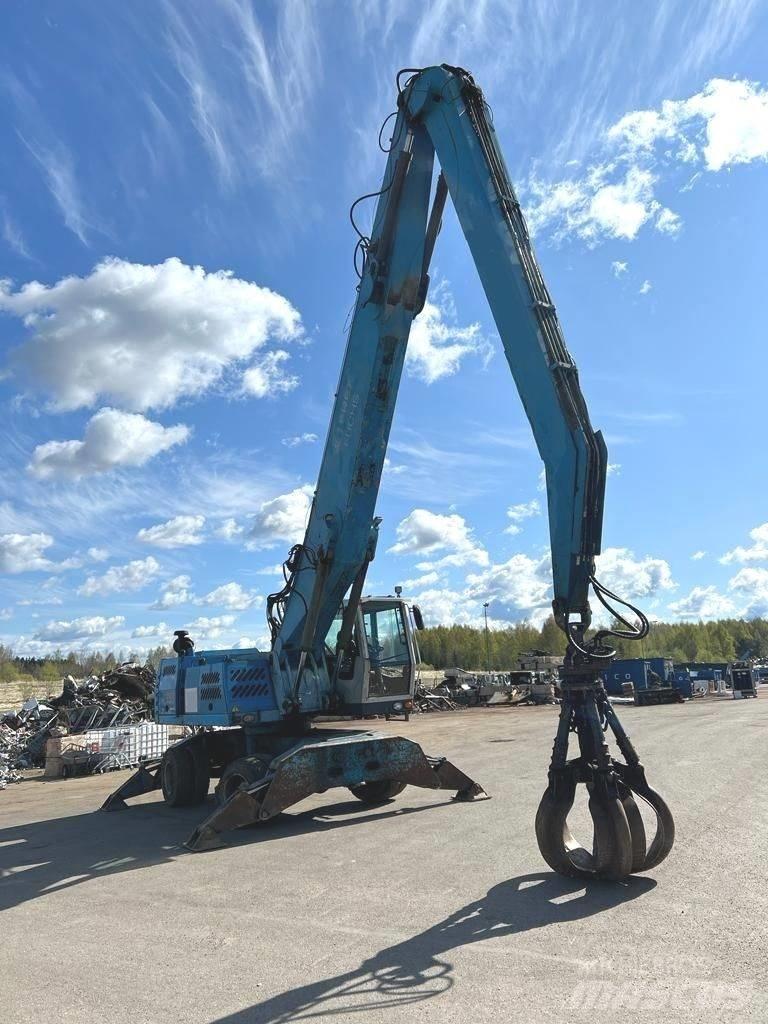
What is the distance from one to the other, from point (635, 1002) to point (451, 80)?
8831mm

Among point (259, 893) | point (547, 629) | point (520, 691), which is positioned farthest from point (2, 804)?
point (547, 629)

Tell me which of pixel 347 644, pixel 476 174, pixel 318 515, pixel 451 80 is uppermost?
pixel 451 80

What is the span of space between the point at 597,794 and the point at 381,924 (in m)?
1.94

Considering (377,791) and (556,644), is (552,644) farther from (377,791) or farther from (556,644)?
(377,791)

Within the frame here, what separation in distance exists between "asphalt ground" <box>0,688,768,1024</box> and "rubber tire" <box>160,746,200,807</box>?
125 centimetres

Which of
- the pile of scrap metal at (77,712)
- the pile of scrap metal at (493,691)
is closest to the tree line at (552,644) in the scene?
the pile of scrap metal at (493,691)

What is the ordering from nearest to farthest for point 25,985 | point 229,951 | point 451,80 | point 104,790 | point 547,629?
point 25,985 → point 229,951 → point 451,80 → point 104,790 → point 547,629

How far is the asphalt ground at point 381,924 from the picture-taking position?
423 centimetres

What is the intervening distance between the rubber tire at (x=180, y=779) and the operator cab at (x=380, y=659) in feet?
9.62

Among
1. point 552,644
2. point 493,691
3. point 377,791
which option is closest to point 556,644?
point 552,644

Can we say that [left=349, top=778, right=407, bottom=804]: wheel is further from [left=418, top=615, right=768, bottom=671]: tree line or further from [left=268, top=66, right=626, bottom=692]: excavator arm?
[left=418, top=615, right=768, bottom=671]: tree line

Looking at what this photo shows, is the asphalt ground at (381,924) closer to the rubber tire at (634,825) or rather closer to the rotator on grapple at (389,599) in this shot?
the rubber tire at (634,825)

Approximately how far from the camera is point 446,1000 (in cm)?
424

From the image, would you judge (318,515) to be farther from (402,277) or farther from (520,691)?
(520,691)
